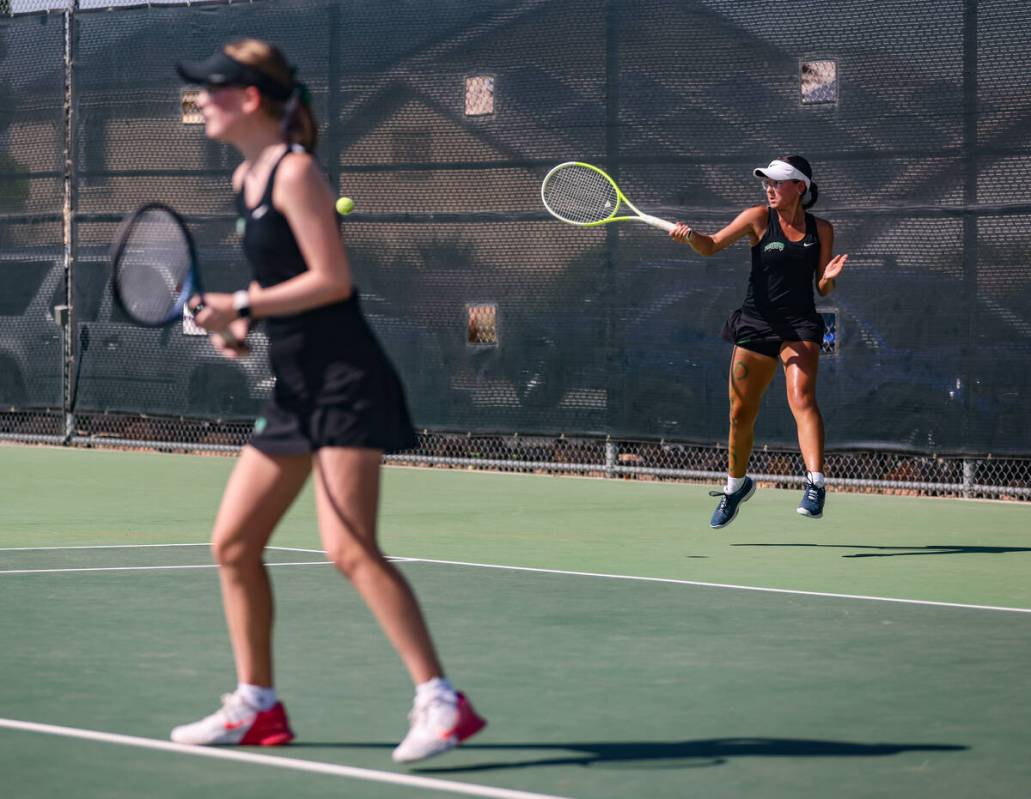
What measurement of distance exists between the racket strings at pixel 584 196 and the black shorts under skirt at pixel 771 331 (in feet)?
7.08

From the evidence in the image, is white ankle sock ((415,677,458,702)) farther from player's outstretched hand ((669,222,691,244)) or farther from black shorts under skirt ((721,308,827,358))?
black shorts under skirt ((721,308,827,358))

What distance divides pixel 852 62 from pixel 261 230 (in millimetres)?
7639

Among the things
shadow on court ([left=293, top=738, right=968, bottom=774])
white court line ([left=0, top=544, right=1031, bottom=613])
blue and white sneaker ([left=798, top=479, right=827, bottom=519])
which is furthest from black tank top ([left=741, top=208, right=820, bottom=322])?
shadow on court ([left=293, top=738, right=968, bottom=774])

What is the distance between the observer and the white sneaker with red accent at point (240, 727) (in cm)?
471

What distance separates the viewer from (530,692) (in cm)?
556

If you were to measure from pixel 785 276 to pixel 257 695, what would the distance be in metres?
5.21

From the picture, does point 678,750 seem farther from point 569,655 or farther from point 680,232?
point 680,232

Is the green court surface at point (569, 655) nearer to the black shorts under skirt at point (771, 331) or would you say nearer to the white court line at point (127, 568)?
the white court line at point (127, 568)

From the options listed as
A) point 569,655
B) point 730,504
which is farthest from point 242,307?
point 730,504

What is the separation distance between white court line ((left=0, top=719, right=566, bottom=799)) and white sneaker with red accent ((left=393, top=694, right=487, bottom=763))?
5cm

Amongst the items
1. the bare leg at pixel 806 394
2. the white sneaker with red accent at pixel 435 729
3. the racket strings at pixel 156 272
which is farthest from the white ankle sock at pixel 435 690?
the bare leg at pixel 806 394

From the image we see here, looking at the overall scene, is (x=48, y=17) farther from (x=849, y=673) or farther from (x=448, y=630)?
(x=849, y=673)

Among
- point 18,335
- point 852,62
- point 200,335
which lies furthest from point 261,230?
point 18,335

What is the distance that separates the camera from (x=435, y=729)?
14.7 feet
